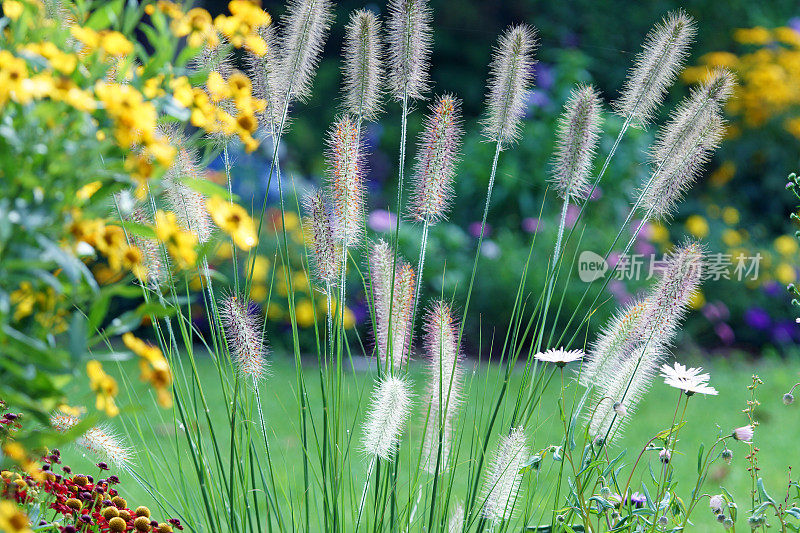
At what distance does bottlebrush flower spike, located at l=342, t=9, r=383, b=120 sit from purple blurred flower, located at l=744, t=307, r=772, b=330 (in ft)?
13.8

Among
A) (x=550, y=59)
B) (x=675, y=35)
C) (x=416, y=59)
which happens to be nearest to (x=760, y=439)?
(x=675, y=35)

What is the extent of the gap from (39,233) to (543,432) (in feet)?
10.8

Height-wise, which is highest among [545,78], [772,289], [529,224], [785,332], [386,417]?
[545,78]

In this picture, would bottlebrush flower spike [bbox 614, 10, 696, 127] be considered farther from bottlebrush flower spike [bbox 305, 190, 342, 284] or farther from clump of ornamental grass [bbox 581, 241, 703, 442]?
bottlebrush flower spike [bbox 305, 190, 342, 284]

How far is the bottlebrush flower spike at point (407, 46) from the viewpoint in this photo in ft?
5.16

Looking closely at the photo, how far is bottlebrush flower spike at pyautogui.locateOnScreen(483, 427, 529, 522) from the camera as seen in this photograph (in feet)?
4.83

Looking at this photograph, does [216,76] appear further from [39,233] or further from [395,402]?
[395,402]

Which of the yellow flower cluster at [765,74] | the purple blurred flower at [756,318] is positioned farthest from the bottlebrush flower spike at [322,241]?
the yellow flower cluster at [765,74]

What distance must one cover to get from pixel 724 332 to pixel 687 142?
3780 mm

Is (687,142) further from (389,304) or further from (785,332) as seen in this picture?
(785,332)

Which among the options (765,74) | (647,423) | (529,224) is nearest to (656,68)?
(647,423)

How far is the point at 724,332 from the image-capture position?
5.05 meters

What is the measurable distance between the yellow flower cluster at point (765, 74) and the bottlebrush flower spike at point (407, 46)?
4.92 meters

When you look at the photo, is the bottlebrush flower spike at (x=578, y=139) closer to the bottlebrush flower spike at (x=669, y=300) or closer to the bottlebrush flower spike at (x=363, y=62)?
the bottlebrush flower spike at (x=669, y=300)
